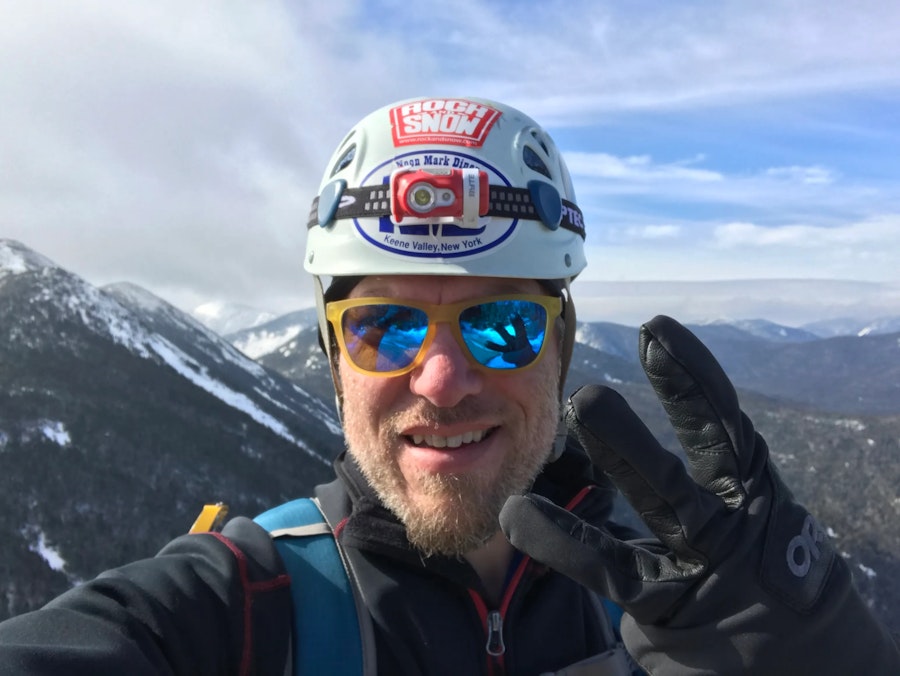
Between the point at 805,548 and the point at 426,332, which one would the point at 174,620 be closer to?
the point at 426,332

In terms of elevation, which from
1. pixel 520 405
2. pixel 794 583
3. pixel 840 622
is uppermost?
pixel 520 405

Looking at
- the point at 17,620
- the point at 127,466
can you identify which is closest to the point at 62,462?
the point at 127,466

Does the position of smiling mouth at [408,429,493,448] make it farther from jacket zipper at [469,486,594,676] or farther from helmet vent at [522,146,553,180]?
helmet vent at [522,146,553,180]

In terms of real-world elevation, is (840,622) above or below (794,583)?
below

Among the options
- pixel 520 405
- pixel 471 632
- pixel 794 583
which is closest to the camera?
pixel 794 583

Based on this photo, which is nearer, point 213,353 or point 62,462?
point 62,462

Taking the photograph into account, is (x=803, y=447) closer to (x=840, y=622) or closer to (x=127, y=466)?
(x=127, y=466)

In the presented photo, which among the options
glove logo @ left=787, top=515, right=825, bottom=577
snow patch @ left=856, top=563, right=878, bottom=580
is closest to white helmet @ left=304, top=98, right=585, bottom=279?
glove logo @ left=787, top=515, right=825, bottom=577

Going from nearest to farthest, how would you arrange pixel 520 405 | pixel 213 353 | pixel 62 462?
pixel 520 405 → pixel 62 462 → pixel 213 353
